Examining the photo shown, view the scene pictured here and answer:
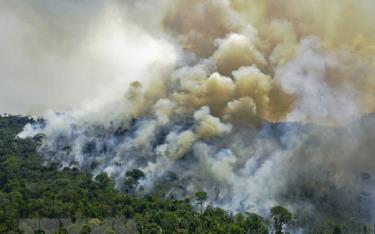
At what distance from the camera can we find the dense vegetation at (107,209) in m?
130

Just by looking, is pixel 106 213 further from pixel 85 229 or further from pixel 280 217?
pixel 280 217

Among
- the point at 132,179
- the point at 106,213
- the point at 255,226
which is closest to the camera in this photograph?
the point at 255,226

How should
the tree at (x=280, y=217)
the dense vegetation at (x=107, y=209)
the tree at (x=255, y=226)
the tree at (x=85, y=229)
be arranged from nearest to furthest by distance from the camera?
the tree at (x=85, y=229) → the dense vegetation at (x=107, y=209) → the tree at (x=255, y=226) → the tree at (x=280, y=217)

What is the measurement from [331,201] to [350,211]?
296 inches

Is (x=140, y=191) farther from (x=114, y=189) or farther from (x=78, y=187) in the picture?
(x=78, y=187)

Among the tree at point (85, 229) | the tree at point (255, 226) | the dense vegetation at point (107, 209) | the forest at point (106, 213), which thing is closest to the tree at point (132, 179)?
the dense vegetation at point (107, 209)

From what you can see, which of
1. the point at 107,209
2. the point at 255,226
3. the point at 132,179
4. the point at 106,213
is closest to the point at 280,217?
the point at 255,226

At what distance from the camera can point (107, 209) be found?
143500 millimetres

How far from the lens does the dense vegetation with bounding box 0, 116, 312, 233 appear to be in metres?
130

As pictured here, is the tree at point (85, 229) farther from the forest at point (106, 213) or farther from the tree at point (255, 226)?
the tree at point (255, 226)

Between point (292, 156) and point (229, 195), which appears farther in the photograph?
point (292, 156)

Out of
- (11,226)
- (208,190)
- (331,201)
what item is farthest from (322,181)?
(11,226)

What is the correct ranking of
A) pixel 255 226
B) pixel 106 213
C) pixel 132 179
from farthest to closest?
1. pixel 132 179
2. pixel 106 213
3. pixel 255 226

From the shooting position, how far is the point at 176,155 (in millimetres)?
196625
